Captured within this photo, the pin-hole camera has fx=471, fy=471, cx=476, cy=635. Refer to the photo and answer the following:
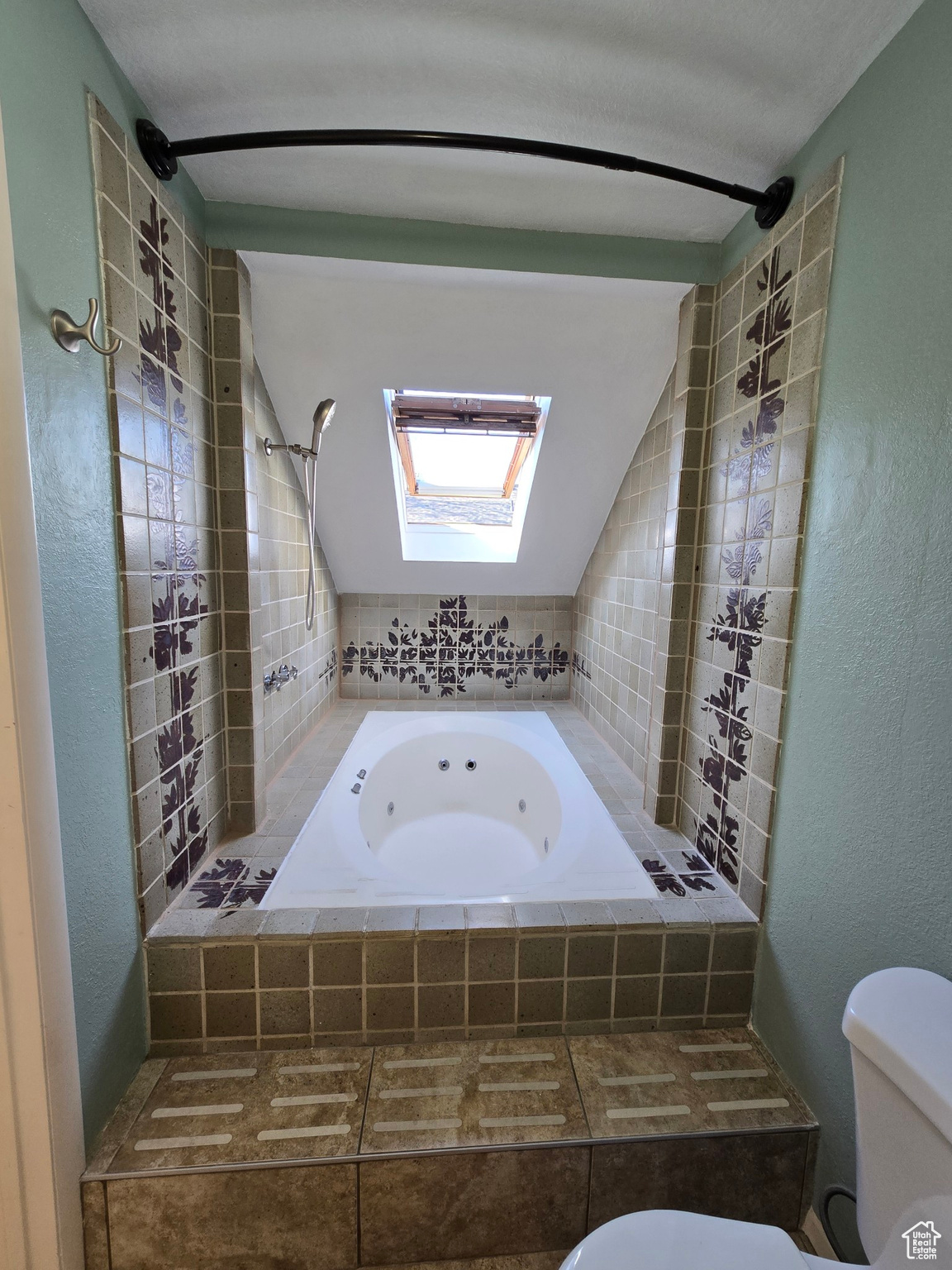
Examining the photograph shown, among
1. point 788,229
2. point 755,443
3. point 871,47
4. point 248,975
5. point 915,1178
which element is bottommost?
point 248,975

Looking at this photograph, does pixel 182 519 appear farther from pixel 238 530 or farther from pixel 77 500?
pixel 77 500

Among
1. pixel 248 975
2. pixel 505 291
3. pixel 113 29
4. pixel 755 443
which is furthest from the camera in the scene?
pixel 505 291

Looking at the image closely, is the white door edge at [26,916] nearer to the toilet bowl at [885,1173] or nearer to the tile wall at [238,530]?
the tile wall at [238,530]

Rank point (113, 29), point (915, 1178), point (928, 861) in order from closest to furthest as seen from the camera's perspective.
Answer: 1. point (915, 1178)
2. point (928, 861)
3. point (113, 29)

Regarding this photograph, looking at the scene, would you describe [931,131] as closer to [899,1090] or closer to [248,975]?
[899,1090]

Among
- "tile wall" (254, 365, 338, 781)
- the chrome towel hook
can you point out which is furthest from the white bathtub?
the chrome towel hook

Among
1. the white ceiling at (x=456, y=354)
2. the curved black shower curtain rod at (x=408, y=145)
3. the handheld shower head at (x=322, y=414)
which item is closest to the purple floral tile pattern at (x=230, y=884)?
the handheld shower head at (x=322, y=414)

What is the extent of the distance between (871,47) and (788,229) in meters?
0.27

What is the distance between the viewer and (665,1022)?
3.80ft

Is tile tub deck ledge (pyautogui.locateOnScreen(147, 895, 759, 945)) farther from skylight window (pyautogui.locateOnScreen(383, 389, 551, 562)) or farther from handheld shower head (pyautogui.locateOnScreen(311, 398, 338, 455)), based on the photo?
skylight window (pyautogui.locateOnScreen(383, 389, 551, 562))

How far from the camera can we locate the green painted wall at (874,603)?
2.43ft

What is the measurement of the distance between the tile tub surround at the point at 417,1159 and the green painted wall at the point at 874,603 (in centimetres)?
18

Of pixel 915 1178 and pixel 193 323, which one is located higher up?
pixel 193 323

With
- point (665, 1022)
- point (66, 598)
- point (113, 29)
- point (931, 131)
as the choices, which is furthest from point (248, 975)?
point (931, 131)
